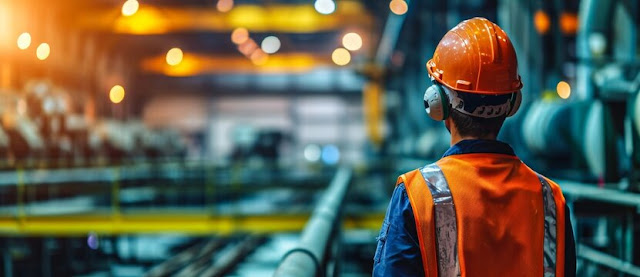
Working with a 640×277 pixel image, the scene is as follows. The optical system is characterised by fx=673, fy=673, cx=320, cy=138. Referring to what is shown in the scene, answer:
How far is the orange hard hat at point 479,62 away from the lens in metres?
1.84

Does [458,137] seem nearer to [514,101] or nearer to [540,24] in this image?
[514,101]

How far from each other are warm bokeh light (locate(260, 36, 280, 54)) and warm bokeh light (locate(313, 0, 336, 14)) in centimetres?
465

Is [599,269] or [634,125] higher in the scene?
[634,125]

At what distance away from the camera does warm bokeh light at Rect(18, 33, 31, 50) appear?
1582 centimetres


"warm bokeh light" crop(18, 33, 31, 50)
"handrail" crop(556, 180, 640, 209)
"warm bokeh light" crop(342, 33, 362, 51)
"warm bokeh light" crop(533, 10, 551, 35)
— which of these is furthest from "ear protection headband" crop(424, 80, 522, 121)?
"warm bokeh light" crop(342, 33, 362, 51)

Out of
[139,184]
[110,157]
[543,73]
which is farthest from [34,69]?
[543,73]

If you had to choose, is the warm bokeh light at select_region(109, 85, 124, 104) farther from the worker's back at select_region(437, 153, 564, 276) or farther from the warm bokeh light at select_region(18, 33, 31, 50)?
the worker's back at select_region(437, 153, 564, 276)

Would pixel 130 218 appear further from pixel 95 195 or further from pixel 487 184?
pixel 487 184

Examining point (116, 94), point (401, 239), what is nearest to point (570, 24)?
point (401, 239)

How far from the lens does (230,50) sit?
25578mm

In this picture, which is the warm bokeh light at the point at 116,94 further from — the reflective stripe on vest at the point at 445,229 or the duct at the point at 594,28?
the reflective stripe on vest at the point at 445,229

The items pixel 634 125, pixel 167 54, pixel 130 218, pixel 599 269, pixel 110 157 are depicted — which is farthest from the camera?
pixel 167 54

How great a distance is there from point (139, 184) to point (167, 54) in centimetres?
1592

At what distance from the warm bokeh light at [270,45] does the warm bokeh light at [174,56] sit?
412 cm
